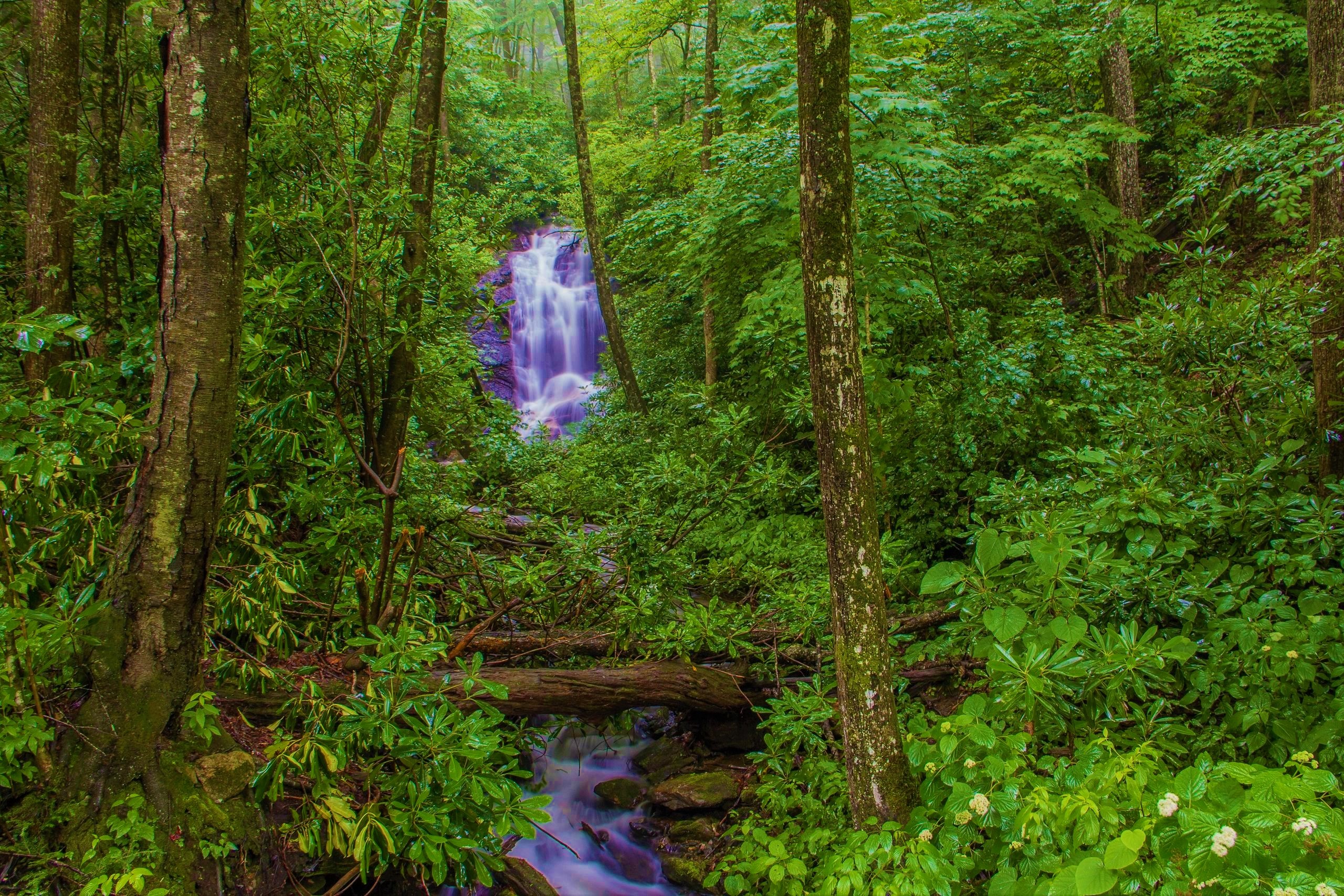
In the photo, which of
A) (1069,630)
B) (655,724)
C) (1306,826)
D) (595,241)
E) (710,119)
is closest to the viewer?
(1306,826)

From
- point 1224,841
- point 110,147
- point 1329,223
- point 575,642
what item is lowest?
point 575,642

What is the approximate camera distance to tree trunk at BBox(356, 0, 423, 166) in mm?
4402

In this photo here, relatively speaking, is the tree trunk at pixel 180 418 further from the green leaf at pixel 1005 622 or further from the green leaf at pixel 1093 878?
the green leaf at pixel 1005 622

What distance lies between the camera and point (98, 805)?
2.45m

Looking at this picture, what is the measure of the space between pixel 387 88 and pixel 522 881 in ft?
15.7

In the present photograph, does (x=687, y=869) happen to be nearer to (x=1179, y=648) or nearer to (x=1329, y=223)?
(x=1179, y=648)

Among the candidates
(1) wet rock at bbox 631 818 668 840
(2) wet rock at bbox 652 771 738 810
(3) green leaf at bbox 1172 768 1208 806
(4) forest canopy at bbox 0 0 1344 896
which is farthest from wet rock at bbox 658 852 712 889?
(3) green leaf at bbox 1172 768 1208 806

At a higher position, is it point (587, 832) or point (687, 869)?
point (687, 869)

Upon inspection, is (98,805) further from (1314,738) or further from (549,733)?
(1314,738)

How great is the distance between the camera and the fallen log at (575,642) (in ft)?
15.3

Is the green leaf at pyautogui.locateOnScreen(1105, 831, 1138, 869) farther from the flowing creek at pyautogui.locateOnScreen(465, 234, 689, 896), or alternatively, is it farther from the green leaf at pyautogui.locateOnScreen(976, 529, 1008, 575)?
the flowing creek at pyautogui.locateOnScreen(465, 234, 689, 896)

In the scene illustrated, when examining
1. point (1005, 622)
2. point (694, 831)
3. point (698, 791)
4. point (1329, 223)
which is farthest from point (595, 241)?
point (1005, 622)

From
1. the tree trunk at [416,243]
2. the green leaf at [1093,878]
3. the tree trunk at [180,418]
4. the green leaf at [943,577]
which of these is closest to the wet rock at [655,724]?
the tree trunk at [416,243]

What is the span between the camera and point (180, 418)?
262cm
